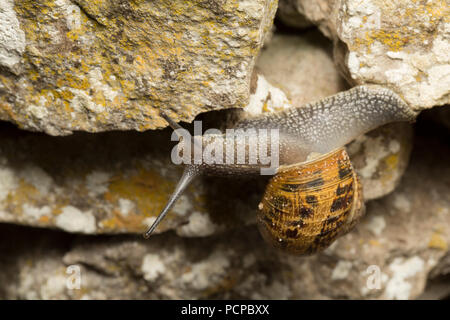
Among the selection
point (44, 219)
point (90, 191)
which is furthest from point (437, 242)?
point (44, 219)

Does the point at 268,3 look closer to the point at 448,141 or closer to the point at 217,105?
the point at 217,105

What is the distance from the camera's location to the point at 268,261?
180cm

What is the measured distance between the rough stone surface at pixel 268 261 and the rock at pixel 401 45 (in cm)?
51

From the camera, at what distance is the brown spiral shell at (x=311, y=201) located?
4.14 feet

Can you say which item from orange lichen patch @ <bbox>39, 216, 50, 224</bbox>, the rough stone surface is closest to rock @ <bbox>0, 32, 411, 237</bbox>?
orange lichen patch @ <bbox>39, 216, 50, 224</bbox>

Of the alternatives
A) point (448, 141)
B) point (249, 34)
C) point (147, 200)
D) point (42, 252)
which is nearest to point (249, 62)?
point (249, 34)

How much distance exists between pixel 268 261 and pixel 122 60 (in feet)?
2.99

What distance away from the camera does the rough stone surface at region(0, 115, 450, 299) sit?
172 cm

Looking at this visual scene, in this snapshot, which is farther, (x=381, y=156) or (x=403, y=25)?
(x=381, y=156)

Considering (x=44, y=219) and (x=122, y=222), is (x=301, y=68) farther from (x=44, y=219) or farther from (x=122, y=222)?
(x=44, y=219)

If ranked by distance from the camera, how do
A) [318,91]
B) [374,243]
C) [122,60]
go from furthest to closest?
[374,243] → [318,91] → [122,60]

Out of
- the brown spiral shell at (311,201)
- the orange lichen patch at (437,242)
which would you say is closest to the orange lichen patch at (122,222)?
the brown spiral shell at (311,201)

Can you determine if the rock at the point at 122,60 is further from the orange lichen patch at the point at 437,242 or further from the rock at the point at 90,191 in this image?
the orange lichen patch at the point at 437,242

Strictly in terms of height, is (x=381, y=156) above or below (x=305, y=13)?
below
